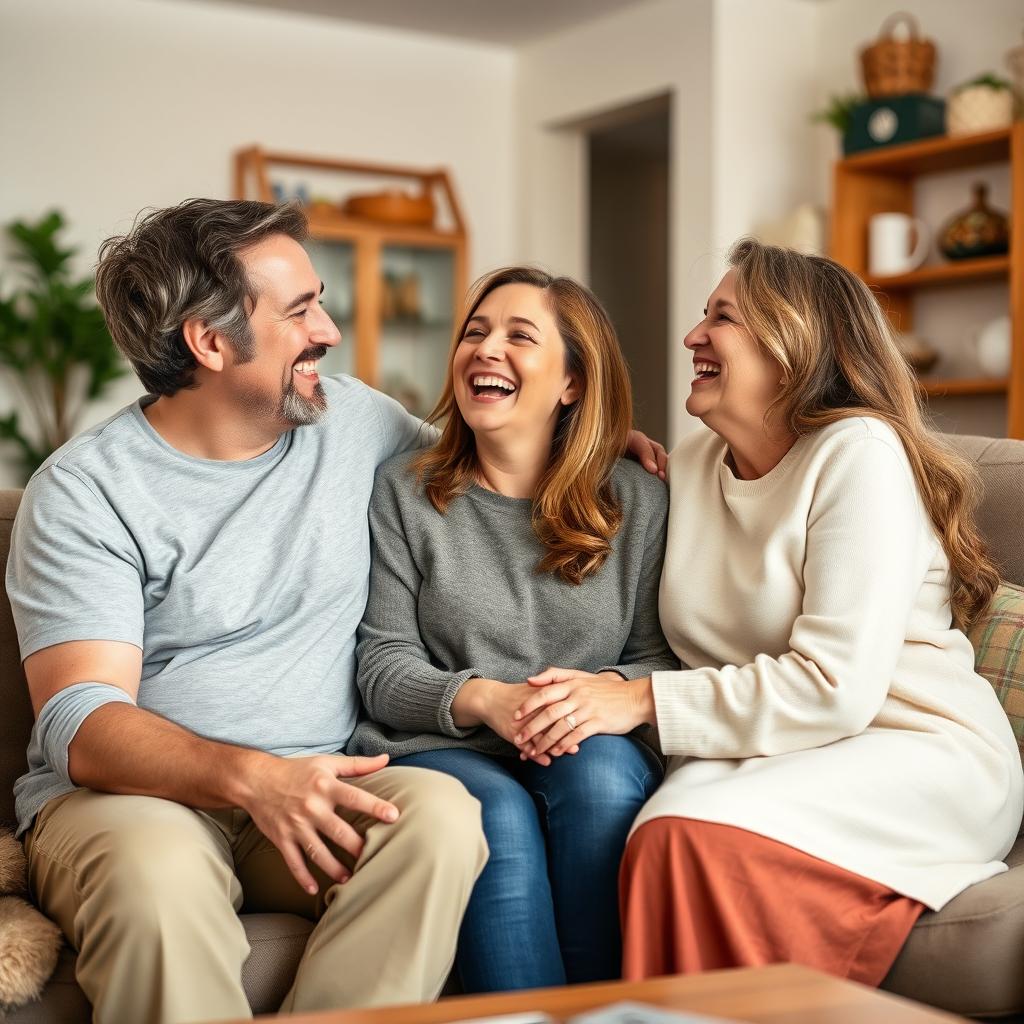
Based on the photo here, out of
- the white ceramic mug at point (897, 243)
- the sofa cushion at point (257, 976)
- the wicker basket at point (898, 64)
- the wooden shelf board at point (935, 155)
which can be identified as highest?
the wicker basket at point (898, 64)

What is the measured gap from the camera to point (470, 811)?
5.16 ft

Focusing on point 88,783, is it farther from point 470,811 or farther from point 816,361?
point 816,361

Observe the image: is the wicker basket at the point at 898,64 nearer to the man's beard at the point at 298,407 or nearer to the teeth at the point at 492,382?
the teeth at the point at 492,382

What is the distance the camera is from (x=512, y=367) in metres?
2.04

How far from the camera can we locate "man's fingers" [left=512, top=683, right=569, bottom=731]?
1.71 metres

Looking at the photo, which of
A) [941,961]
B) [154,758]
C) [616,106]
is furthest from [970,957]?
[616,106]

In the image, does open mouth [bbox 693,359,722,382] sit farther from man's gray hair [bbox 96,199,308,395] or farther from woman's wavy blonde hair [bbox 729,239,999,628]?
man's gray hair [bbox 96,199,308,395]

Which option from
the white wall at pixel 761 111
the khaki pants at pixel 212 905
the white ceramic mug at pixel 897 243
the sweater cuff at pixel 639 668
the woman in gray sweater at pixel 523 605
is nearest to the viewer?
the khaki pants at pixel 212 905

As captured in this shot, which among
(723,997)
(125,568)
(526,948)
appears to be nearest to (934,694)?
(526,948)

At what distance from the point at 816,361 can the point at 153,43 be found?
14.1ft

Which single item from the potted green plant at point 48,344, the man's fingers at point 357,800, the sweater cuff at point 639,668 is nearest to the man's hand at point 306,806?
the man's fingers at point 357,800

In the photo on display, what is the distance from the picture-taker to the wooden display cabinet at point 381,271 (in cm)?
547

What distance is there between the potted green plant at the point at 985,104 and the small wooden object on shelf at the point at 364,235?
2.12m

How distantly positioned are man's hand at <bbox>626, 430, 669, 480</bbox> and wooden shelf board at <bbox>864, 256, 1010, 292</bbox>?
245 cm
